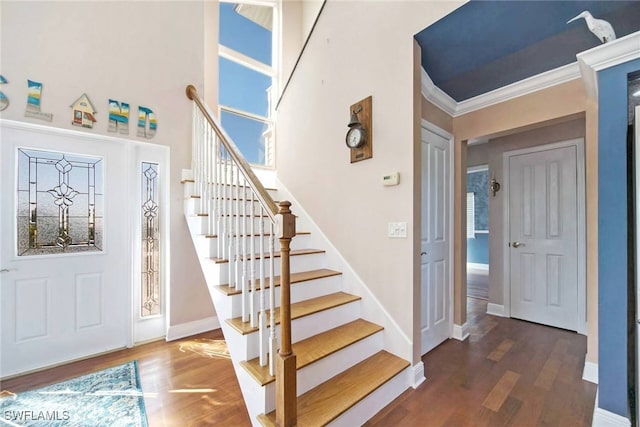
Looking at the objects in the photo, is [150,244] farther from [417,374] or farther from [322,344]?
[417,374]

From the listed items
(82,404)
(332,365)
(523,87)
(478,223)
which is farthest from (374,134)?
(478,223)

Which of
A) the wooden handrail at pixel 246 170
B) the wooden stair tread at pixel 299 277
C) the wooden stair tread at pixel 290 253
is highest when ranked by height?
the wooden handrail at pixel 246 170

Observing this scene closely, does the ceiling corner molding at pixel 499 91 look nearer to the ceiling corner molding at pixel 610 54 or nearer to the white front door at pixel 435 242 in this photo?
the white front door at pixel 435 242

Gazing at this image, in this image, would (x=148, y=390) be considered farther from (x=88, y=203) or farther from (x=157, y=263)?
(x=88, y=203)

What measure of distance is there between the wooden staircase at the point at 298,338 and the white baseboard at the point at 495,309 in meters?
2.27

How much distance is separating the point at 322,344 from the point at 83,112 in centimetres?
279

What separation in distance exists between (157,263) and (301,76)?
8.83 ft

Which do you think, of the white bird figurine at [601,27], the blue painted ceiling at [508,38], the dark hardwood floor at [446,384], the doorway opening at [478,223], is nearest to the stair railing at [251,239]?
the dark hardwood floor at [446,384]

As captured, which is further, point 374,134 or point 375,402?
point 374,134

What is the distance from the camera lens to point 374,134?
2350mm

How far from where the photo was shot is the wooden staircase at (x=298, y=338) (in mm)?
1448

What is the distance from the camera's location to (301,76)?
3.25 meters

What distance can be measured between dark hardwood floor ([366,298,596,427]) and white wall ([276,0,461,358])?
481 mm

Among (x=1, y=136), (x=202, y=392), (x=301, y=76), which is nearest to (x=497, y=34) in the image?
(x=301, y=76)
